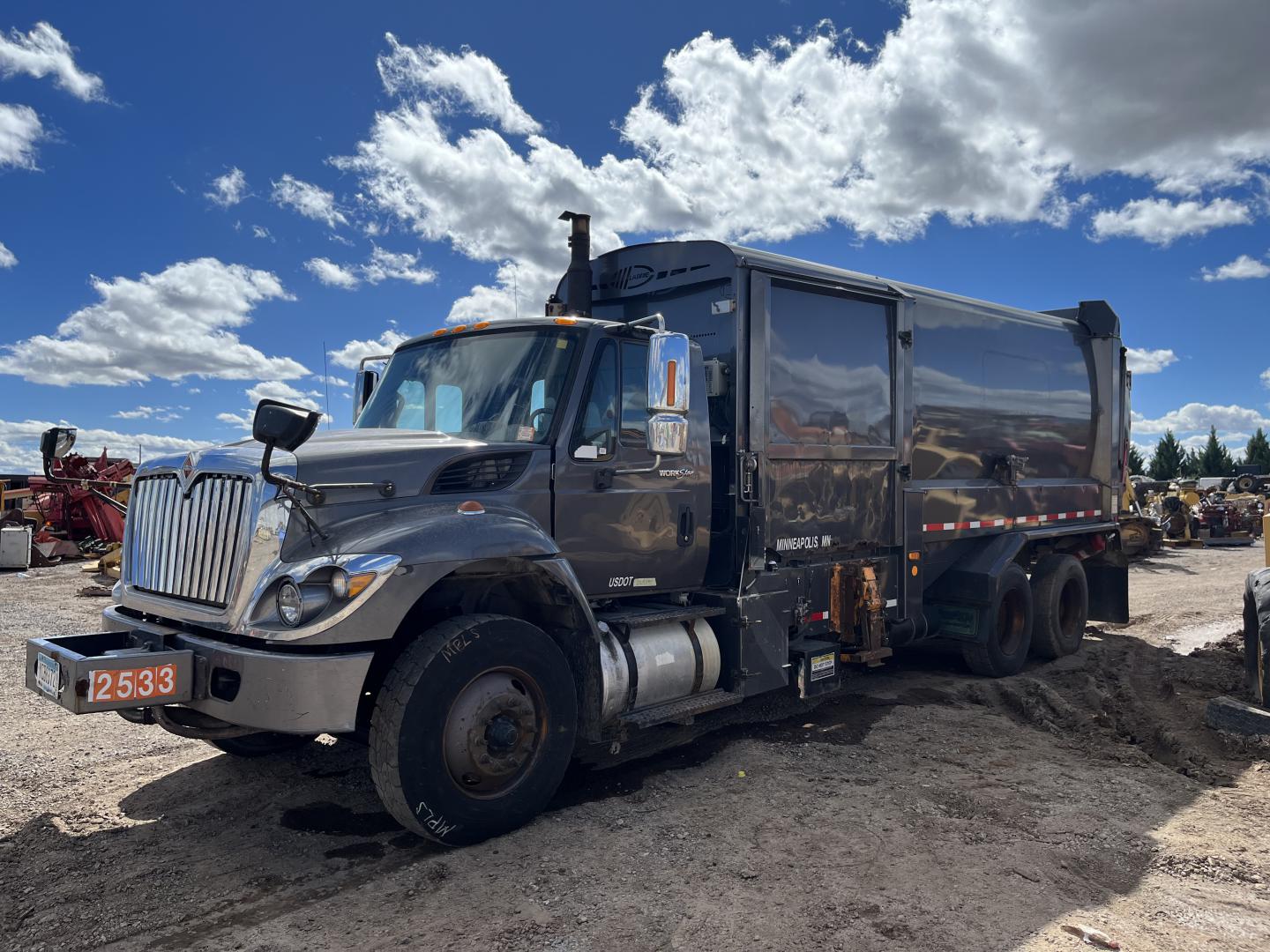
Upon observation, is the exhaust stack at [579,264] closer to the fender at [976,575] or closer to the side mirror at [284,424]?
the side mirror at [284,424]

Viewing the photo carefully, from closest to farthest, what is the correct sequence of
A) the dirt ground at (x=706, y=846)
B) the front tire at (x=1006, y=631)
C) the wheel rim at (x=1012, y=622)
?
the dirt ground at (x=706, y=846), the front tire at (x=1006, y=631), the wheel rim at (x=1012, y=622)

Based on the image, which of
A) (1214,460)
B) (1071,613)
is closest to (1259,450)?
(1214,460)

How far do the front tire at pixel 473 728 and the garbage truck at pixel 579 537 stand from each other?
0.5 inches

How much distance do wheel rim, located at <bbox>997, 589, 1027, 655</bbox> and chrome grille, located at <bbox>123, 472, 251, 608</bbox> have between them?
268 inches

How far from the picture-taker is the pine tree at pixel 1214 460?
65.9 m

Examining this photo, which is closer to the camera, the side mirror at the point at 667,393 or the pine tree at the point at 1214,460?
the side mirror at the point at 667,393

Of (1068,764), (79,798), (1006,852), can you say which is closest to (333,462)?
(79,798)

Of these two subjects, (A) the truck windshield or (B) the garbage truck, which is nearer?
(B) the garbage truck

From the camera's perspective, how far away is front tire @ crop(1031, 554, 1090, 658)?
9.02 meters

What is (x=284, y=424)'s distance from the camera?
390 centimetres

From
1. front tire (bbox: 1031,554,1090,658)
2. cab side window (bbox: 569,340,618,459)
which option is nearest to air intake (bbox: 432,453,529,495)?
cab side window (bbox: 569,340,618,459)

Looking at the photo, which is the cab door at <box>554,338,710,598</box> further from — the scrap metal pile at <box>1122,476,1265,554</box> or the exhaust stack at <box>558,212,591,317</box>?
the scrap metal pile at <box>1122,476,1265,554</box>

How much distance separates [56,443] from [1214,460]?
75.8 metres

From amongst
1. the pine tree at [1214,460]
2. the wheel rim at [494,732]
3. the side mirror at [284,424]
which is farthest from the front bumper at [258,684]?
the pine tree at [1214,460]
